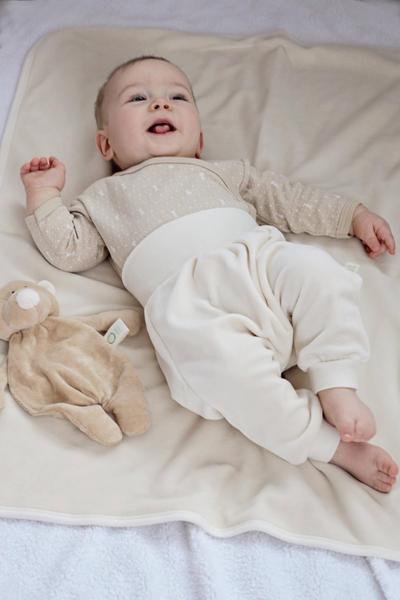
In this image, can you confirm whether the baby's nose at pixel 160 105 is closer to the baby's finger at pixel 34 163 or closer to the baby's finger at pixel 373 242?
the baby's finger at pixel 34 163

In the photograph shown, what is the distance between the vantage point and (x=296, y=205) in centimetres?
148

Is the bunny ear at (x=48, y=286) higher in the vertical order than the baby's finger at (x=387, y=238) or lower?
lower

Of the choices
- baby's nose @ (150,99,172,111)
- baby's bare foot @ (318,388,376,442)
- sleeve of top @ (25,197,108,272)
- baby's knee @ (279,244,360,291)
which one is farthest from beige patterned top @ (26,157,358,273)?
baby's bare foot @ (318,388,376,442)

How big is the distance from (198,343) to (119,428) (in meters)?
0.18

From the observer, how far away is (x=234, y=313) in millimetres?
1201

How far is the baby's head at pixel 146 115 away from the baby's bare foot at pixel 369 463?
2.09 feet

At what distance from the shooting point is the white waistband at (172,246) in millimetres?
1322

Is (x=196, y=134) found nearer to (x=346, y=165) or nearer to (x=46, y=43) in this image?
(x=346, y=165)

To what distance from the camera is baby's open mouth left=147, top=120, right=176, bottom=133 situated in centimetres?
147

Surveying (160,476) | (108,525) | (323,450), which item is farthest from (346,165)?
(108,525)

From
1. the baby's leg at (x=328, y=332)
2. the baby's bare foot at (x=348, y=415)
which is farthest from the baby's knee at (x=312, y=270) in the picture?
the baby's bare foot at (x=348, y=415)

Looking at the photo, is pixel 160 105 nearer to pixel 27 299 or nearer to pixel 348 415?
pixel 27 299

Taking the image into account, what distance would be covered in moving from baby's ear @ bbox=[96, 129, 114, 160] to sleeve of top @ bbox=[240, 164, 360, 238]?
263 millimetres

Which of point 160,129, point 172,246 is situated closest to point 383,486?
point 172,246
